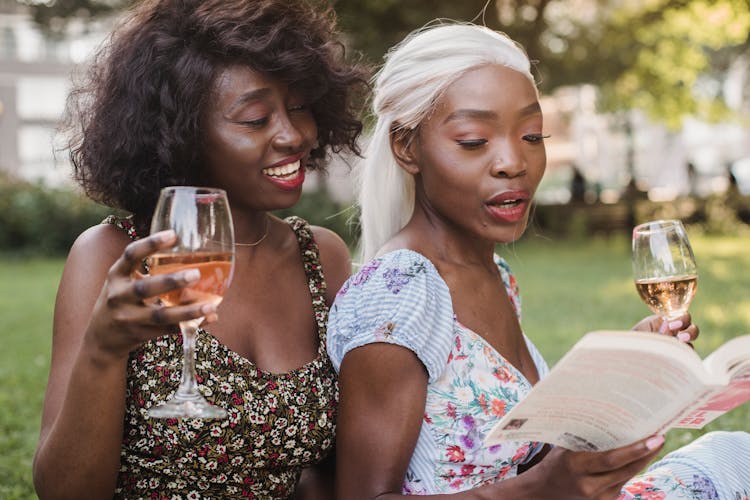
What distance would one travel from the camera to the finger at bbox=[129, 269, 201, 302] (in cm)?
189

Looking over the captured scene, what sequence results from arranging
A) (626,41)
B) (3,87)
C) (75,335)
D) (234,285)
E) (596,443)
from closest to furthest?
(596,443) < (75,335) < (234,285) < (626,41) < (3,87)

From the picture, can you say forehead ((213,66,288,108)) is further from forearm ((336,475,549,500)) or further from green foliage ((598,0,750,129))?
green foliage ((598,0,750,129))

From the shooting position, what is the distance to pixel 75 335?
2.69 metres

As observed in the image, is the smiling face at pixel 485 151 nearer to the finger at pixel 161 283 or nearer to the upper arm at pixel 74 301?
the upper arm at pixel 74 301

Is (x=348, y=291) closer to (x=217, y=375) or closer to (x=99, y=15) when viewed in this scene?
(x=217, y=375)

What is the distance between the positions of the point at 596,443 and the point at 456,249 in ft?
3.12

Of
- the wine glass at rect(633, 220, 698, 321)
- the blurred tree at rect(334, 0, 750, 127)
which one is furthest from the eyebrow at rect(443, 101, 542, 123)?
the blurred tree at rect(334, 0, 750, 127)

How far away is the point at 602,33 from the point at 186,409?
23356mm

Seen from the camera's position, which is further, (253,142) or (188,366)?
(253,142)

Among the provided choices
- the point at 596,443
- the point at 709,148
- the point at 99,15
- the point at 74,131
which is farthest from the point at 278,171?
the point at 709,148

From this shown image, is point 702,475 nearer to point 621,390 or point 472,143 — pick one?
point 621,390

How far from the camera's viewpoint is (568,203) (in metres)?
25.4

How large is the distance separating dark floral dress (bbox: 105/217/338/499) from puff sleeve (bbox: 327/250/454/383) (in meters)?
0.22

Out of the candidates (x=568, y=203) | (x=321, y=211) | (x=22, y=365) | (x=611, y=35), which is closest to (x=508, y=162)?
(x=22, y=365)
